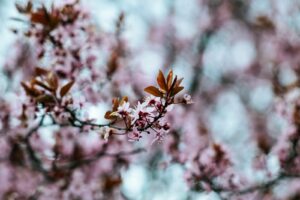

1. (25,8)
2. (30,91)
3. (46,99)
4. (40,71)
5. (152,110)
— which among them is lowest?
(152,110)

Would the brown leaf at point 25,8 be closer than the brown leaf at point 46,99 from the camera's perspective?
No

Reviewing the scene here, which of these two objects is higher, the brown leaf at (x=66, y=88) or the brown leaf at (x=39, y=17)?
the brown leaf at (x=39, y=17)

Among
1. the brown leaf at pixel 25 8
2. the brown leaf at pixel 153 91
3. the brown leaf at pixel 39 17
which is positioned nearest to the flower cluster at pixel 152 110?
the brown leaf at pixel 153 91

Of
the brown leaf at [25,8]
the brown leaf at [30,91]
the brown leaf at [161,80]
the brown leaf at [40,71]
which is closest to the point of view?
the brown leaf at [161,80]

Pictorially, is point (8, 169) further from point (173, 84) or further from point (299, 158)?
point (173, 84)

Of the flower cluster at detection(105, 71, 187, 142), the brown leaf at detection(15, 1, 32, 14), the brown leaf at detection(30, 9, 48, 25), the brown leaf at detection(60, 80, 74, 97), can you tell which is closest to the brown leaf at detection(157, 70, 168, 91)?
the flower cluster at detection(105, 71, 187, 142)

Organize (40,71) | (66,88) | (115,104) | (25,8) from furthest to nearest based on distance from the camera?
(25,8) → (40,71) → (66,88) → (115,104)

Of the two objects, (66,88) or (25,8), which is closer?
(66,88)

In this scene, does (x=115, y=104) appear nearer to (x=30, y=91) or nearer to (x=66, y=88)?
(x=66, y=88)

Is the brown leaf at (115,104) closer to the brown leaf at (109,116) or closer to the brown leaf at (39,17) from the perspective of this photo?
the brown leaf at (109,116)

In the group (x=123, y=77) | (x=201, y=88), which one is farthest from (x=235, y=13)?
(x=123, y=77)

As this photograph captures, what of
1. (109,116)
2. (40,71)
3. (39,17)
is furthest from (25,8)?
(109,116)

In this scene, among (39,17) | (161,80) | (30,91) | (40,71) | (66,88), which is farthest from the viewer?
(39,17)
